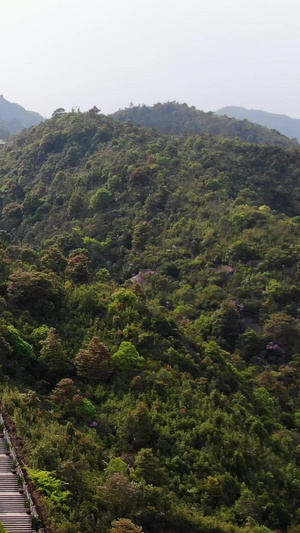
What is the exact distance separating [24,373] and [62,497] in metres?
7.83

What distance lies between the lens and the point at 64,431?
56.0 feet

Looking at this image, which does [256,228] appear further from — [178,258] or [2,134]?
[2,134]

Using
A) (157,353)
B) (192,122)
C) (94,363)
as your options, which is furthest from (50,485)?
(192,122)

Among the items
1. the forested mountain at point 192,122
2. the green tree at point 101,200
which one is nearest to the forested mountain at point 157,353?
the green tree at point 101,200

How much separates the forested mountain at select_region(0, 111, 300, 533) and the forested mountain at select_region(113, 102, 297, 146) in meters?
64.4

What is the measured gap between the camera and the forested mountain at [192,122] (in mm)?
116438

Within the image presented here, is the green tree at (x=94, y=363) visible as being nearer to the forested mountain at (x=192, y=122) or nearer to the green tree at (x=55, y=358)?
the green tree at (x=55, y=358)

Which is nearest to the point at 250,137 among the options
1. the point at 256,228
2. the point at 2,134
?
the point at 2,134

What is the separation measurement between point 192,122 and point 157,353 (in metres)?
107

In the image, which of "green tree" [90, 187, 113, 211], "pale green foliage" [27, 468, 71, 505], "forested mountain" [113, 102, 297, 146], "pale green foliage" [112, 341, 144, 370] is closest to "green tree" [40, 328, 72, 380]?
"pale green foliage" [112, 341, 144, 370]

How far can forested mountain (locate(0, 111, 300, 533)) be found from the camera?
16.0 meters

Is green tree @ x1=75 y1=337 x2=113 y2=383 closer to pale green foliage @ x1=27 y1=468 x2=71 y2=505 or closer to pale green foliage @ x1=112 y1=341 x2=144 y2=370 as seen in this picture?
pale green foliage @ x1=112 y1=341 x2=144 y2=370

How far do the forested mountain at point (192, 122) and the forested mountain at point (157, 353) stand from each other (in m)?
64.4

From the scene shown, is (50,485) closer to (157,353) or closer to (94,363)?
(94,363)
